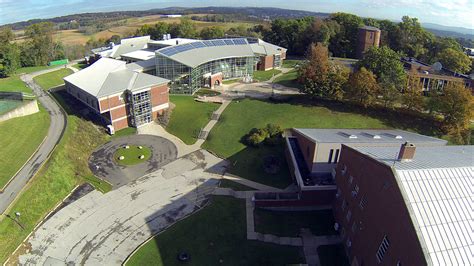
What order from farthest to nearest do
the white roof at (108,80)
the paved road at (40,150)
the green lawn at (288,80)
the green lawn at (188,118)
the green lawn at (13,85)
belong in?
the green lawn at (288,80) < the green lawn at (13,85) < the green lawn at (188,118) < the white roof at (108,80) < the paved road at (40,150)

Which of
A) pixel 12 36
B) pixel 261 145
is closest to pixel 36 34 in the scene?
pixel 12 36

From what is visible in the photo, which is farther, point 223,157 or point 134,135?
point 134,135

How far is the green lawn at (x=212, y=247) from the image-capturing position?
33312mm

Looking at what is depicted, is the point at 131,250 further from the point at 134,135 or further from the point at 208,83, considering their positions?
the point at 208,83

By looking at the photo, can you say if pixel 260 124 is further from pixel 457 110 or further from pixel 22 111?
pixel 22 111

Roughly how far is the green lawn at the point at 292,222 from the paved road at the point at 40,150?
29574 millimetres

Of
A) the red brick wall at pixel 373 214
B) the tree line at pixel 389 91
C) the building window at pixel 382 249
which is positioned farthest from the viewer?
the tree line at pixel 389 91

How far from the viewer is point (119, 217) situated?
39.3 m

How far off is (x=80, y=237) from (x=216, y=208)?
1604 cm

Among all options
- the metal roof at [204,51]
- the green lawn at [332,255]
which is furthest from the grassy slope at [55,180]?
the green lawn at [332,255]

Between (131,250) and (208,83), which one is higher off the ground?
(208,83)

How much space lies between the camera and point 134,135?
58375mm

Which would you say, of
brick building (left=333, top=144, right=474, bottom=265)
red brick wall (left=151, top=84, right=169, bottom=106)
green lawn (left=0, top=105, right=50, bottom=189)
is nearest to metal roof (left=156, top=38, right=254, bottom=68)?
red brick wall (left=151, top=84, right=169, bottom=106)

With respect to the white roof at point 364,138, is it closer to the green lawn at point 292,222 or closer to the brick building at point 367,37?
the green lawn at point 292,222
